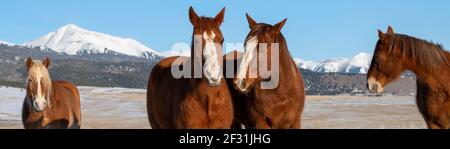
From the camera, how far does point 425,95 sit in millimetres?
8992

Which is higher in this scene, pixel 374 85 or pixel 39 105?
pixel 374 85

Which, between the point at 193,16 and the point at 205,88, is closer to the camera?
the point at 205,88

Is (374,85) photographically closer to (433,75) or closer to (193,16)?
(433,75)

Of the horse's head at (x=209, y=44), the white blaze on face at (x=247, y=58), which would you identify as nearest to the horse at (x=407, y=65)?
the white blaze on face at (x=247, y=58)

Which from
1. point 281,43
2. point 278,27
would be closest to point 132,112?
point 281,43

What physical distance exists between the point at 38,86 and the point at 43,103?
0.30m

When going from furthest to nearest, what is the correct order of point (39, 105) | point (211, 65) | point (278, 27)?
1. point (39, 105)
2. point (278, 27)
3. point (211, 65)

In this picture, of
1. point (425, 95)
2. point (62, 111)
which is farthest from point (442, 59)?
point (62, 111)

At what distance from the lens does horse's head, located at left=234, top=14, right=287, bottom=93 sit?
7.48 meters

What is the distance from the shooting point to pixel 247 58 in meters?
7.63

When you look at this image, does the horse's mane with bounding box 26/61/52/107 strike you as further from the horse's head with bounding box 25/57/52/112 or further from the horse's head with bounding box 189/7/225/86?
the horse's head with bounding box 189/7/225/86

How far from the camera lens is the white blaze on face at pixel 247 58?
7453 mm

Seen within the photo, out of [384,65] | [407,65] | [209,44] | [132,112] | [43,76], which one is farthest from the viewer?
[132,112]
